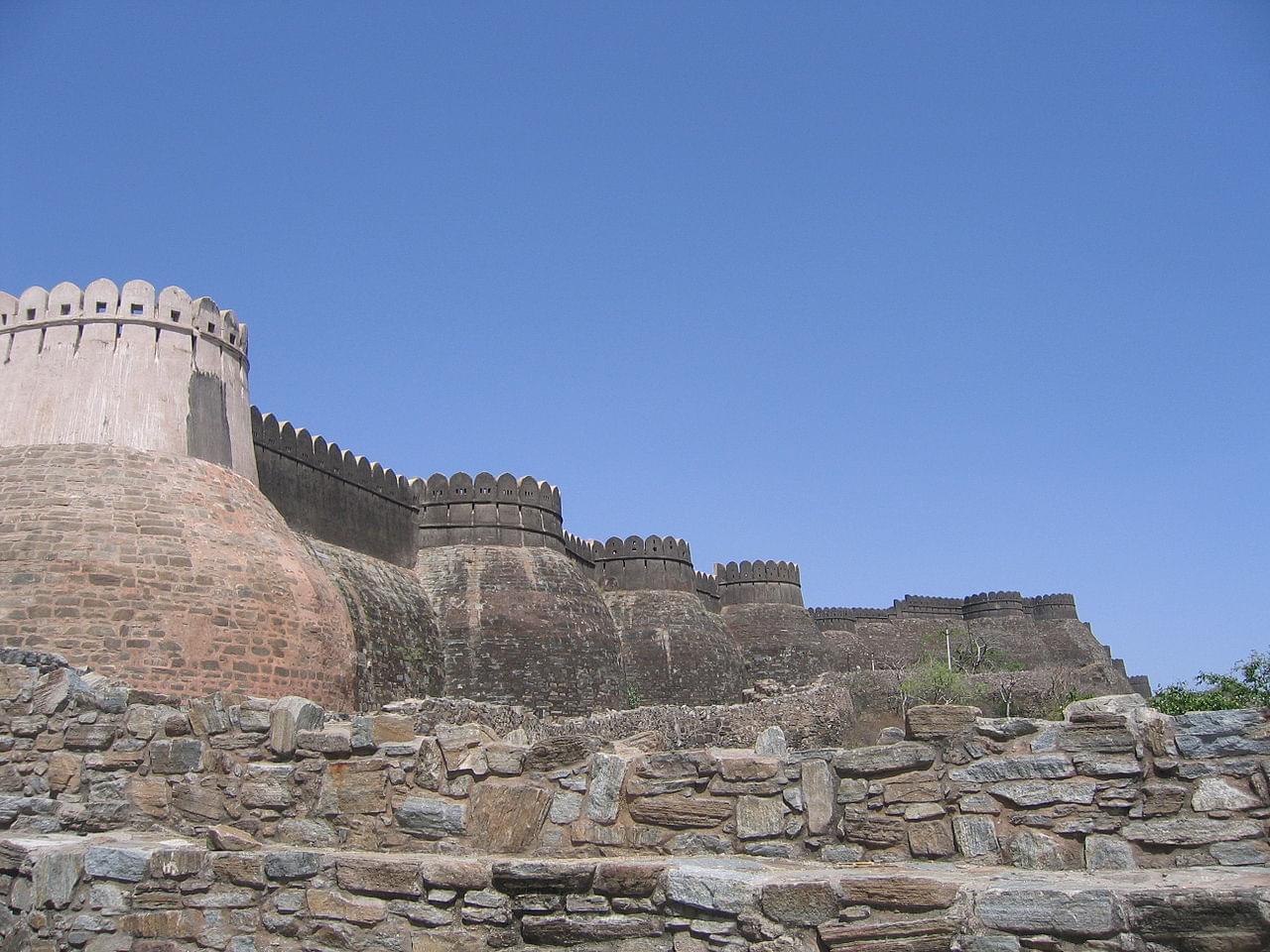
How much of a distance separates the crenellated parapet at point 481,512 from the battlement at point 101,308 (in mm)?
9383

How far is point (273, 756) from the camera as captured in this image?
527 centimetres

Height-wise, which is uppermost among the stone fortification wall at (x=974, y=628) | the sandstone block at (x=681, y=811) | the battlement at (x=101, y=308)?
the battlement at (x=101, y=308)

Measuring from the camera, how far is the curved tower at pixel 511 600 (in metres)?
20.0

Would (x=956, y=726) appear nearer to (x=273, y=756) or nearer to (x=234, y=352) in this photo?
(x=273, y=756)

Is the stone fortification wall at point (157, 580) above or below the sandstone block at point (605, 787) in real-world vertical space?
above

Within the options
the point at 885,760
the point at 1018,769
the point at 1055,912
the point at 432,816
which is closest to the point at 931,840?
the point at 885,760

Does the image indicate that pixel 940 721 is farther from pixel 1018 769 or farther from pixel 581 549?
pixel 581 549

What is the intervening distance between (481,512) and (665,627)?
6.29m

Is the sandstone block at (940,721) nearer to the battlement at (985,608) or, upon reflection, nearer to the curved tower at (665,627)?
the curved tower at (665,627)

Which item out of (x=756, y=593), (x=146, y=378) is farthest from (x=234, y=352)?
(x=756, y=593)

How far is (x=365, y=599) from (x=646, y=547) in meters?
11.4

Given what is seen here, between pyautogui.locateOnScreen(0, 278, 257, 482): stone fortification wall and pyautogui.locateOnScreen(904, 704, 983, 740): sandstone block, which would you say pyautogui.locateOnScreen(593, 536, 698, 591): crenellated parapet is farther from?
pyautogui.locateOnScreen(904, 704, 983, 740): sandstone block

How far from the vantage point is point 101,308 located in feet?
42.4

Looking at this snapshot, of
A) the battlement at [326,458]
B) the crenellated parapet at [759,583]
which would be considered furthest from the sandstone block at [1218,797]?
the crenellated parapet at [759,583]
